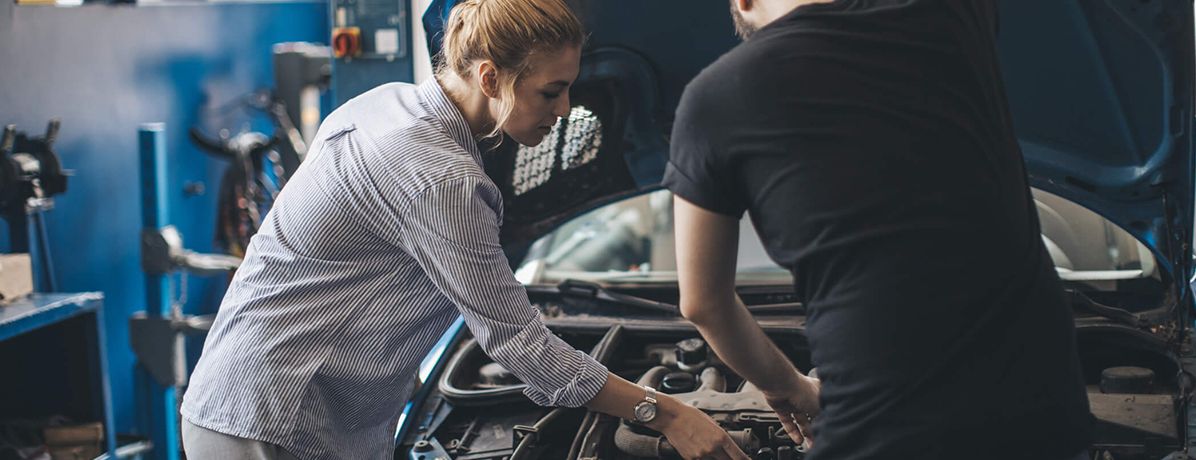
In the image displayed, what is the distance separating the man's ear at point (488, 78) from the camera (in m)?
1.53

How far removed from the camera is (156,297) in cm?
404

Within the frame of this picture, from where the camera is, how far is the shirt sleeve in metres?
1.45

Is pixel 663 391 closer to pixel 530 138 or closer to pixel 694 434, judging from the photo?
pixel 694 434

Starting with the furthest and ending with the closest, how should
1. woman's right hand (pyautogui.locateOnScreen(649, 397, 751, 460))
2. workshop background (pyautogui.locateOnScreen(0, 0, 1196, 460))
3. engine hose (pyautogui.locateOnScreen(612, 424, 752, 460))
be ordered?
workshop background (pyautogui.locateOnScreen(0, 0, 1196, 460))
engine hose (pyautogui.locateOnScreen(612, 424, 752, 460))
woman's right hand (pyautogui.locateOnScreen(649, 397, 751, 460))

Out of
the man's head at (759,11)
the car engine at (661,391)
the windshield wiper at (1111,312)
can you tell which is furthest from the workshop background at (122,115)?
the man's head at (759,11)

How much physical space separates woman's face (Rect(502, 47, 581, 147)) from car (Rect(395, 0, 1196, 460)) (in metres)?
Answer: 0.46

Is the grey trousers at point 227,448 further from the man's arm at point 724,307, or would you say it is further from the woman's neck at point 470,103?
the man's arm at point 724,307

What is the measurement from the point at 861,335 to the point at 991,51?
354mm

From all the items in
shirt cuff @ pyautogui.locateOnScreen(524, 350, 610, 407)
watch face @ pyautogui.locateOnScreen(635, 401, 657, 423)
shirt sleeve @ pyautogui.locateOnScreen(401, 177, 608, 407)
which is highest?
shirt sleeve @ pyautogui.locateOnScreen(401, 177, 608, 407)

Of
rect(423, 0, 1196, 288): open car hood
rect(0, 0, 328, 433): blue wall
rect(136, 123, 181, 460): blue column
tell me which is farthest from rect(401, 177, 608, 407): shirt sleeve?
rect(0, 0, 328, 433): blue wall

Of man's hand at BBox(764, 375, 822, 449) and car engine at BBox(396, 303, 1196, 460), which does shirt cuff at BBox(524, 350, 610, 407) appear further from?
car engine at BBox(396, 303, 1196, 460)

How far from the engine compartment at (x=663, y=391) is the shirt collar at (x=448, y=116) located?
0.58 meters

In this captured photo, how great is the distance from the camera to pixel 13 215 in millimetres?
3465

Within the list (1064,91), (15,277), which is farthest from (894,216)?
(15,277)
